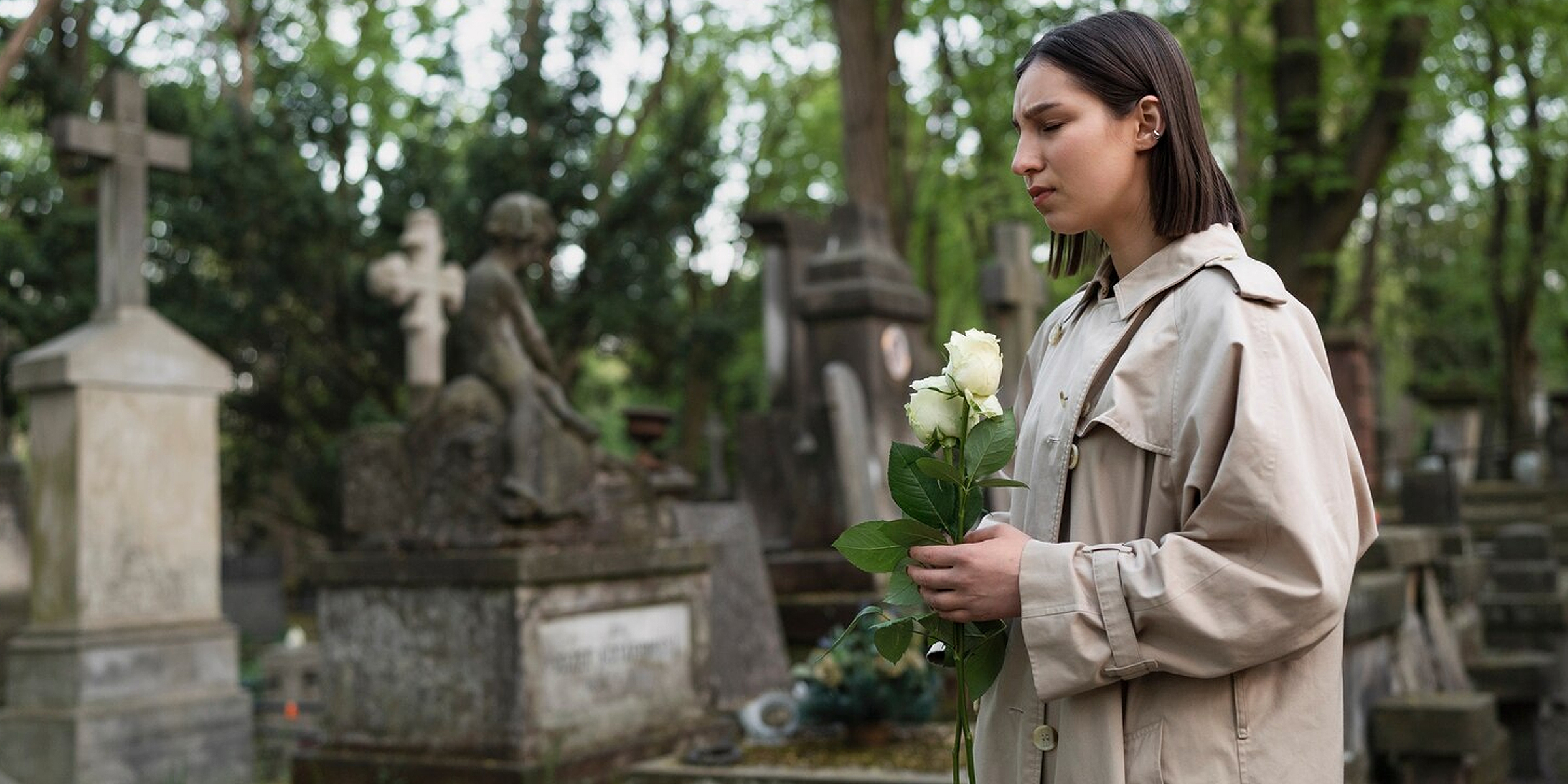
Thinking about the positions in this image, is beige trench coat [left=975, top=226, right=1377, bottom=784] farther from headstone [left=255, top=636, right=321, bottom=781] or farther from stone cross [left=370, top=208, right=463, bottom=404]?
stone cross [left=370, top=208, right=463, bottom=404]

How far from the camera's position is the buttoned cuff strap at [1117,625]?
5.76 feet

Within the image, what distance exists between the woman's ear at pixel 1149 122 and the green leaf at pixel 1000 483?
489 mm

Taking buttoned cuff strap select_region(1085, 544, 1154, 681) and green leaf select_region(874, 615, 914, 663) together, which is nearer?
buttoned cuff strap select_region(1085, 544, 1154, 681)

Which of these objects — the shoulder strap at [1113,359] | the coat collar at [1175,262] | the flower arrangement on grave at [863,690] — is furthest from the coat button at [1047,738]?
the flower arrangement on grave at [863,690]

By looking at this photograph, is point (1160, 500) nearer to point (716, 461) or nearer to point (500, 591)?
point (500, 591)

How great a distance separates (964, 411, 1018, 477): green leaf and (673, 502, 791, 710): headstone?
5.68 meters

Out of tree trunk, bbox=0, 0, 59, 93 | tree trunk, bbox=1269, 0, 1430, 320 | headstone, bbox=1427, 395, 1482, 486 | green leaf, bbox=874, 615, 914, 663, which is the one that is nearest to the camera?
green leaf, bbox=874, 615, 914, 663

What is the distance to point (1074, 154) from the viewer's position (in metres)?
1.92

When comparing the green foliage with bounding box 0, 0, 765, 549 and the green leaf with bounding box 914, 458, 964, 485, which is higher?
the green foliage with bounding box 0, 0, 765, 549

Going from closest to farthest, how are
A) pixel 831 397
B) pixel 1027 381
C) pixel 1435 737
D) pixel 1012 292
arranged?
pixel 1027 381, pixel 1435 737, pixel 1012 292, pixel 831 397

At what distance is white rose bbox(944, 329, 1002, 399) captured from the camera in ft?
6.25

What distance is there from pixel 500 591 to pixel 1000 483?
15.6ft

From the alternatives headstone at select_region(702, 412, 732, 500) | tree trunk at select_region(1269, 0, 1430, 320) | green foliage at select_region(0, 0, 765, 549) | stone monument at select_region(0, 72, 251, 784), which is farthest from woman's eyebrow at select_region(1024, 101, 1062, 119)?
headstone at select_region(702, 412, 732, 500)

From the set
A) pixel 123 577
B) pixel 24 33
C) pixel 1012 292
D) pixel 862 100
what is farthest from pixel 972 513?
pixel 862 100
